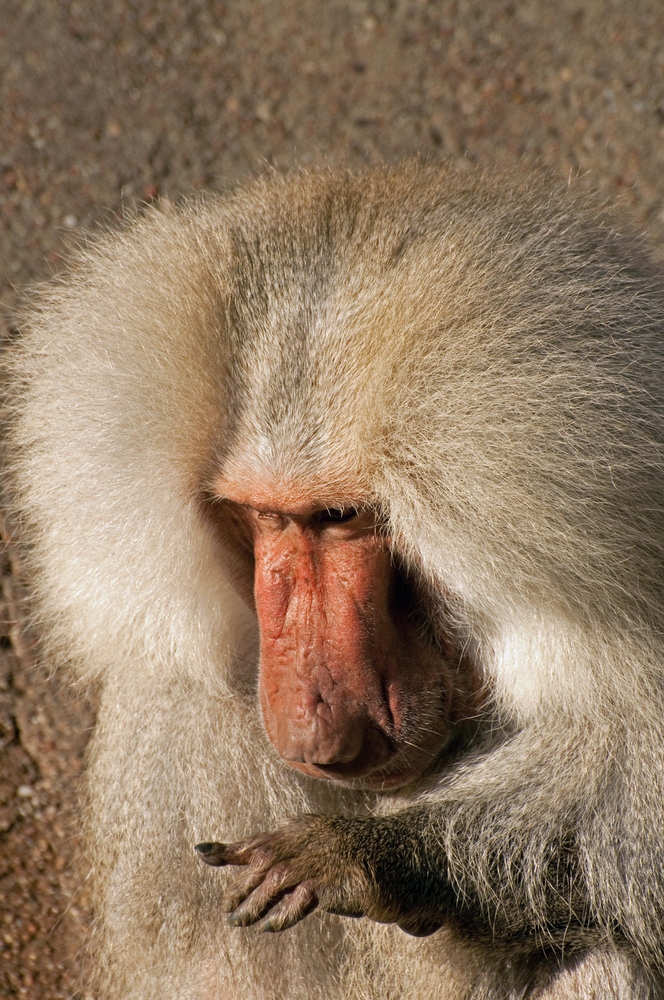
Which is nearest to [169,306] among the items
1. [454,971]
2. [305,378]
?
[305,378]

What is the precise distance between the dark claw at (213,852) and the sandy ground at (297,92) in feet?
8.37

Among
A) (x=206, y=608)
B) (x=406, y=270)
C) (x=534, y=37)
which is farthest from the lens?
(x=534, y=37)

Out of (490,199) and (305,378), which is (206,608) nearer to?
(305,378)

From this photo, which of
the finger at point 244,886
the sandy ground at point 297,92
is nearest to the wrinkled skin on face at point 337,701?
the finger at point 244,886

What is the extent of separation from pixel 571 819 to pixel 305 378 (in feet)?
3.25

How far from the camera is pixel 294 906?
2.13 metres

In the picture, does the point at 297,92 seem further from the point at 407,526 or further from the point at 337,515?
the point at 407,526

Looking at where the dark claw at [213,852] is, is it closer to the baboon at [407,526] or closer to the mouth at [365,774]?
the baboon at [407,526]

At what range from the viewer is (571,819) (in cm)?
214

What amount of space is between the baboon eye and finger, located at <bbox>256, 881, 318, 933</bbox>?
2.29 feet

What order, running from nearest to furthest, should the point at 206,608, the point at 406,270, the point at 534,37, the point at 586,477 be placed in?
1. the point at 586,477
2. the point at 406,270
3. the point at 206,608
4. the point at 534,37

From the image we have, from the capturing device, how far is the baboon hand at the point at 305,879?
6.96 ft

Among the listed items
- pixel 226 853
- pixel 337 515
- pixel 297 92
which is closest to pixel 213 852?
pixel 226 853

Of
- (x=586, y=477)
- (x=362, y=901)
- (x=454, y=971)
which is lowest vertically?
(x=454, y=971)
